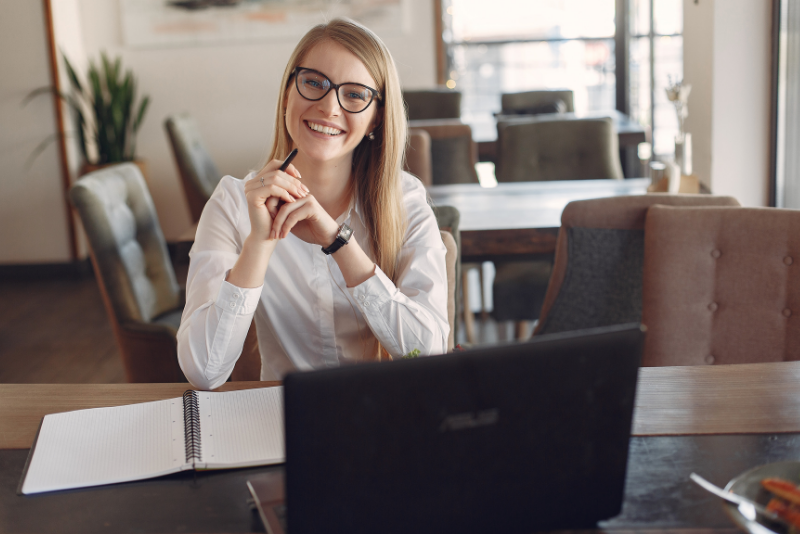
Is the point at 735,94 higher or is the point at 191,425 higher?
the point at 735,94

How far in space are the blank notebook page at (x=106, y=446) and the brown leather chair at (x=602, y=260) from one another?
3.59 feet

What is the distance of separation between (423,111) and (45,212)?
2416mm

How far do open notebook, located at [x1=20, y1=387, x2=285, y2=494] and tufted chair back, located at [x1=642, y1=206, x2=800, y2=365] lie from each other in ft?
3.18

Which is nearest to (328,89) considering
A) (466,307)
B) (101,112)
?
(466,307)

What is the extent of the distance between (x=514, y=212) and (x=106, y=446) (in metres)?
1.73

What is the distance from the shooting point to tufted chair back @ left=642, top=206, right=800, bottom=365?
5.22ft

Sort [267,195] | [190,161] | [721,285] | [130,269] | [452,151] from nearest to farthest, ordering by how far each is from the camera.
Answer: [267,195]
[721,285]
[130,269]
[452,151]
[190,161]

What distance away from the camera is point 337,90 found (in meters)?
1.40

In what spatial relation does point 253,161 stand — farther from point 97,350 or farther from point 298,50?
point 298,50

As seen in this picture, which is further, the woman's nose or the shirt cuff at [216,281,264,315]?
the woman's nose

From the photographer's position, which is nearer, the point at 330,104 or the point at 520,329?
the point at 330,104

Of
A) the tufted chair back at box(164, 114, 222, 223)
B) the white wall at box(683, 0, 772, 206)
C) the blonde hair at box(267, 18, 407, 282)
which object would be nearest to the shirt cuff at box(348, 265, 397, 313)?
the blonde hair at box(267, 18, 407, 282)

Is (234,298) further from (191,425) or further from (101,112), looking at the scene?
(101,112)

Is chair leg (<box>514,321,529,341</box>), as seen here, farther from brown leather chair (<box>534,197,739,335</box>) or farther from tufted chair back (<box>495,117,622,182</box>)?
brown leather chair (<box>534,197,739,335</box>)
